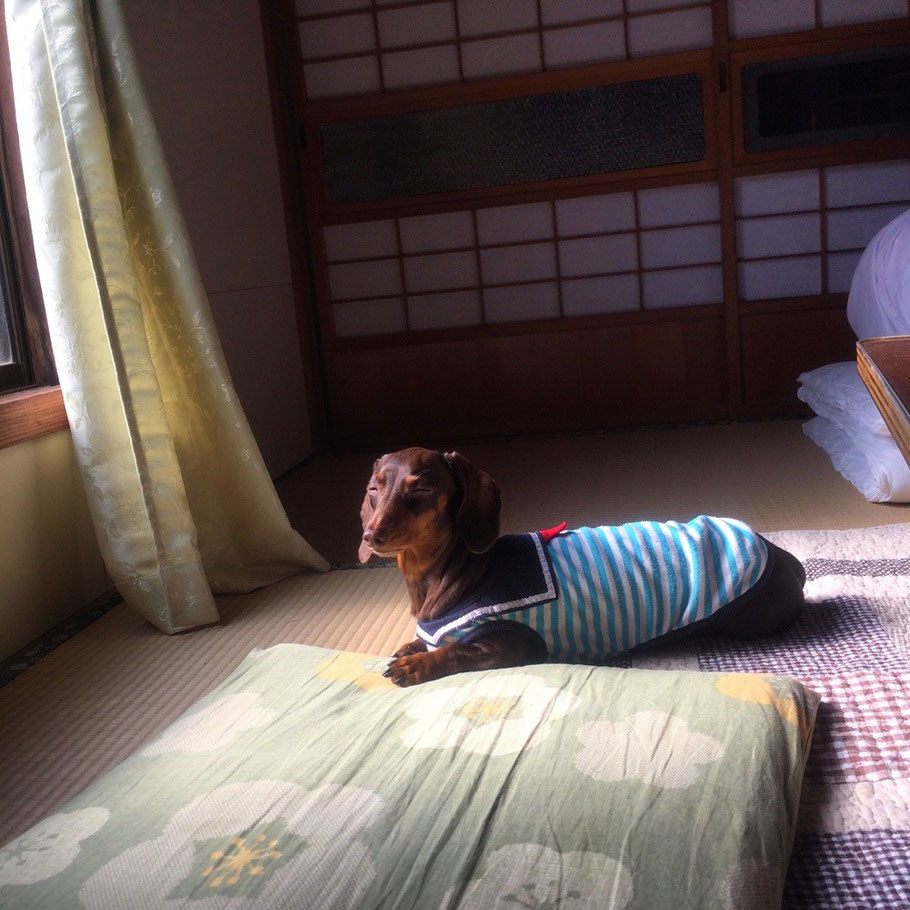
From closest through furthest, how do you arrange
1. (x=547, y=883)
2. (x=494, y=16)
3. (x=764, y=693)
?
(x=547, y=883) → (x=764, y=693) → (x=494, y=16)

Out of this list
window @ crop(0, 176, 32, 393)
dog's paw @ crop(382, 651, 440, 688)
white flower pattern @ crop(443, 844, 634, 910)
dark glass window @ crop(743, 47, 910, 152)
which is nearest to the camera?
white flower pattern @ crop(443, 844, 634, 910)

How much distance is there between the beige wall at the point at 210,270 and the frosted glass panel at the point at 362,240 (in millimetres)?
279

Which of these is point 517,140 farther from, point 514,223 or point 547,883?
point 547,883

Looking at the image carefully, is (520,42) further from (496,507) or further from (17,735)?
(17,735)

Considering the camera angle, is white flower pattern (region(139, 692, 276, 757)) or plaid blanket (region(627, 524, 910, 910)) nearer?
plaid blanket (region(627, 524, 910, 910))

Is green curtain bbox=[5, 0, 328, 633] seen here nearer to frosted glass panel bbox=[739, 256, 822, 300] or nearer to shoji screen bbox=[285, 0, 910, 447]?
shoji screen bbox=[285, 0, 910, 447]

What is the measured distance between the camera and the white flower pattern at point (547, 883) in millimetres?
1011

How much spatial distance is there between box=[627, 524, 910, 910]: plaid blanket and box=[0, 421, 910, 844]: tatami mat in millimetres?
626

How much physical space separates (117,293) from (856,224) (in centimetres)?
320

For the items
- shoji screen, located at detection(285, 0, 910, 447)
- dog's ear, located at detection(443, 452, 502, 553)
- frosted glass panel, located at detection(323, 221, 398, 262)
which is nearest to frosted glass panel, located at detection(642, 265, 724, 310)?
shoji screen, located at detection(285, 0, 910, 447)

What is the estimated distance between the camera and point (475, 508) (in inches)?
68.4

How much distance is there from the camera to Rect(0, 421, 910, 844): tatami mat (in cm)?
183

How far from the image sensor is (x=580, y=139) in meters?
4.21

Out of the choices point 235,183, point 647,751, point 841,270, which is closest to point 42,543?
point 647,751
